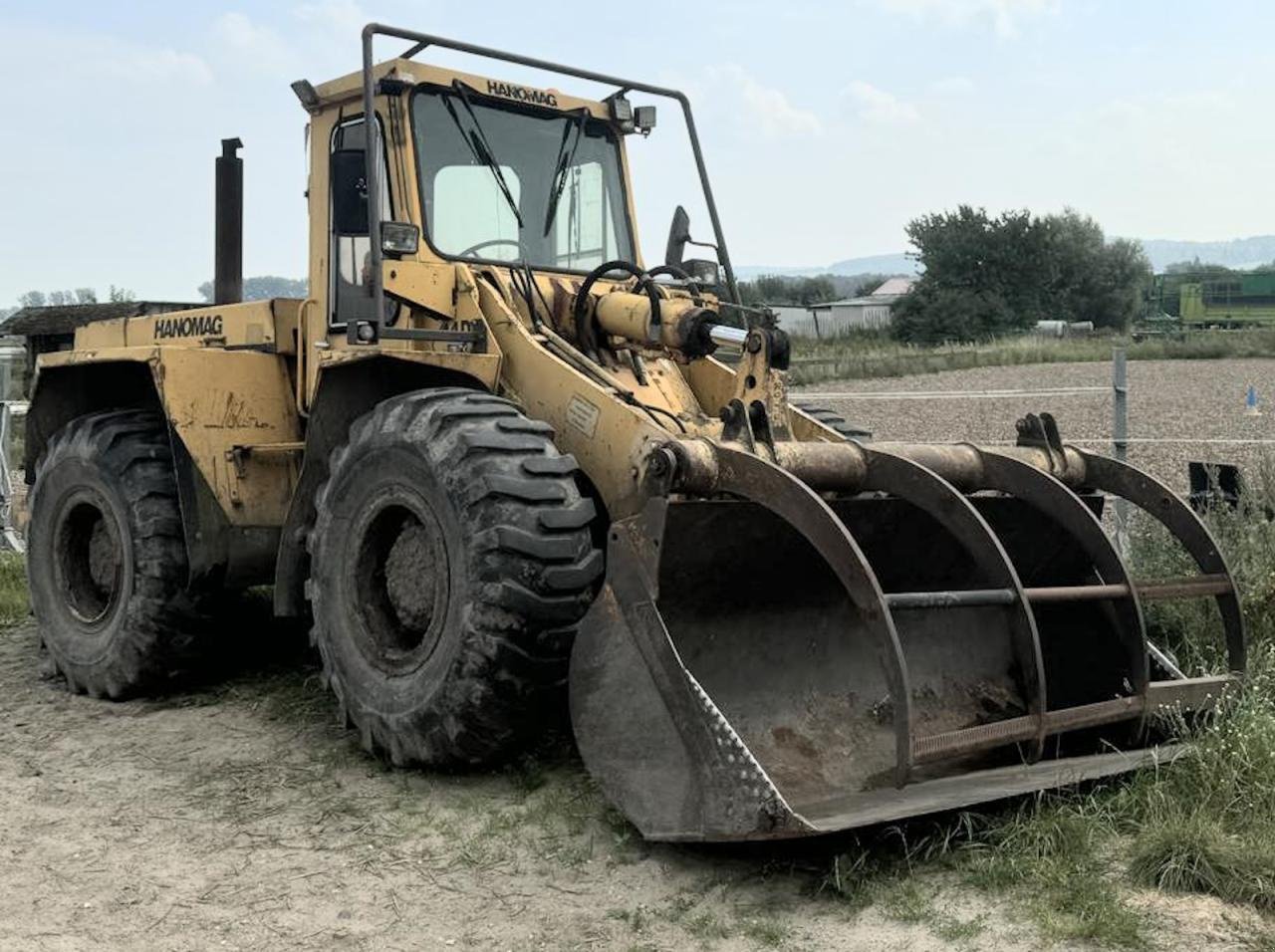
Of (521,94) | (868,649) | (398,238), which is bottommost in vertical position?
(868,649)

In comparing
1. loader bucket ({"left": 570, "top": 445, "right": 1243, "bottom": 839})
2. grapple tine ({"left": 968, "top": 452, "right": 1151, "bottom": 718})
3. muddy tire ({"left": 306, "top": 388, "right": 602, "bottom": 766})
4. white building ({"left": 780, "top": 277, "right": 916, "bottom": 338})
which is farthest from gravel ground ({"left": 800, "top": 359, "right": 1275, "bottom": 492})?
white building ({"left": 780, "top": 277, "right": 916, "bottom": 338})

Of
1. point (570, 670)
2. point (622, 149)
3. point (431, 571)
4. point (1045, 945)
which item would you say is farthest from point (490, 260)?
point (1045, 945)

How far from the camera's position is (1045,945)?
3.44 metres

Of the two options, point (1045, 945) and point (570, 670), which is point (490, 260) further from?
point (1045, 945)

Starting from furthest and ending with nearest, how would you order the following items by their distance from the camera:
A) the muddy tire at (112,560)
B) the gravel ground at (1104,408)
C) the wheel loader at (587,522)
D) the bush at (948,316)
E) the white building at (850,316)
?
1. the white building at (850,316)
2. the bush at (948,316)
3. the gravel ground at (1104,408)
4. the muddy tire at (112,560)
5. the wheel loader at (587,522)

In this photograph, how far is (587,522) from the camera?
15.0 feet

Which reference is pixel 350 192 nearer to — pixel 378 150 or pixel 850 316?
pixel 378 150

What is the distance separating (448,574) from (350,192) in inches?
82.4

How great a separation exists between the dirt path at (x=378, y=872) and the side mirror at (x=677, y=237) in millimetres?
2805

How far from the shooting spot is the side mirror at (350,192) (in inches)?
232

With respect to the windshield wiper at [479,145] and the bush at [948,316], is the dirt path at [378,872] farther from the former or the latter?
Answer: the bush at [948,316]

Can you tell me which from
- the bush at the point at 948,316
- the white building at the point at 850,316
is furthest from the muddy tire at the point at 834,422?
the white building at the point at 850,316

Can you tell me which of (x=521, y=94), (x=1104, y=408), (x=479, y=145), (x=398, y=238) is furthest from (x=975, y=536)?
(x=1104, y=408)

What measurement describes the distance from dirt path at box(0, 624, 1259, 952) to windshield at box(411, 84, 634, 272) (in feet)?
7.67
